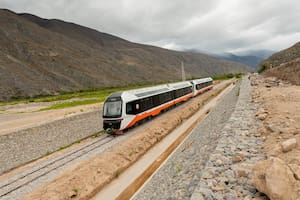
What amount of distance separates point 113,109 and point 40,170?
777cm

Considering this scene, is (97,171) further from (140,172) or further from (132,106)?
(132,106)

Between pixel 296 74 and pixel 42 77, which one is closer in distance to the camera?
pixel 296 74

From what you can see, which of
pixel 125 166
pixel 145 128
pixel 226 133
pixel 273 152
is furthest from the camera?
pixel 145 128

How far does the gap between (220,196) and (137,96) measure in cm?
1645

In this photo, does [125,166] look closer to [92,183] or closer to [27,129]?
[92,183]

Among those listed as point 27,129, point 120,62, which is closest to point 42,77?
point 120,62

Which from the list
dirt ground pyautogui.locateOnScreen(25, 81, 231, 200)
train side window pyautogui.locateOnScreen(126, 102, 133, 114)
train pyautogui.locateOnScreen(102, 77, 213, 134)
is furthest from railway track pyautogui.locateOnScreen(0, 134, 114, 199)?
train side window pyautogui.locateOnScreen(126, 102, 133, 114)

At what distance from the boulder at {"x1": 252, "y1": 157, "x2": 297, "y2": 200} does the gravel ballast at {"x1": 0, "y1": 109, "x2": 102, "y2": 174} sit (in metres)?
15.5

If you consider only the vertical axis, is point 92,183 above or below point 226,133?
below

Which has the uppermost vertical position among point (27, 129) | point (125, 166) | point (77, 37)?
point (77, 37)

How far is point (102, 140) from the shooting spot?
A: 19.1 meters

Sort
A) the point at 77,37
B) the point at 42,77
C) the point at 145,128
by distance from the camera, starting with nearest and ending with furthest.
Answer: the point at 145,128 → the point at 42,77 → the point at 77,37

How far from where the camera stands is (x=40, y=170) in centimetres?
1382

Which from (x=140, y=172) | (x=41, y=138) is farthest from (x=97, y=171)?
(x=41, y=138)
